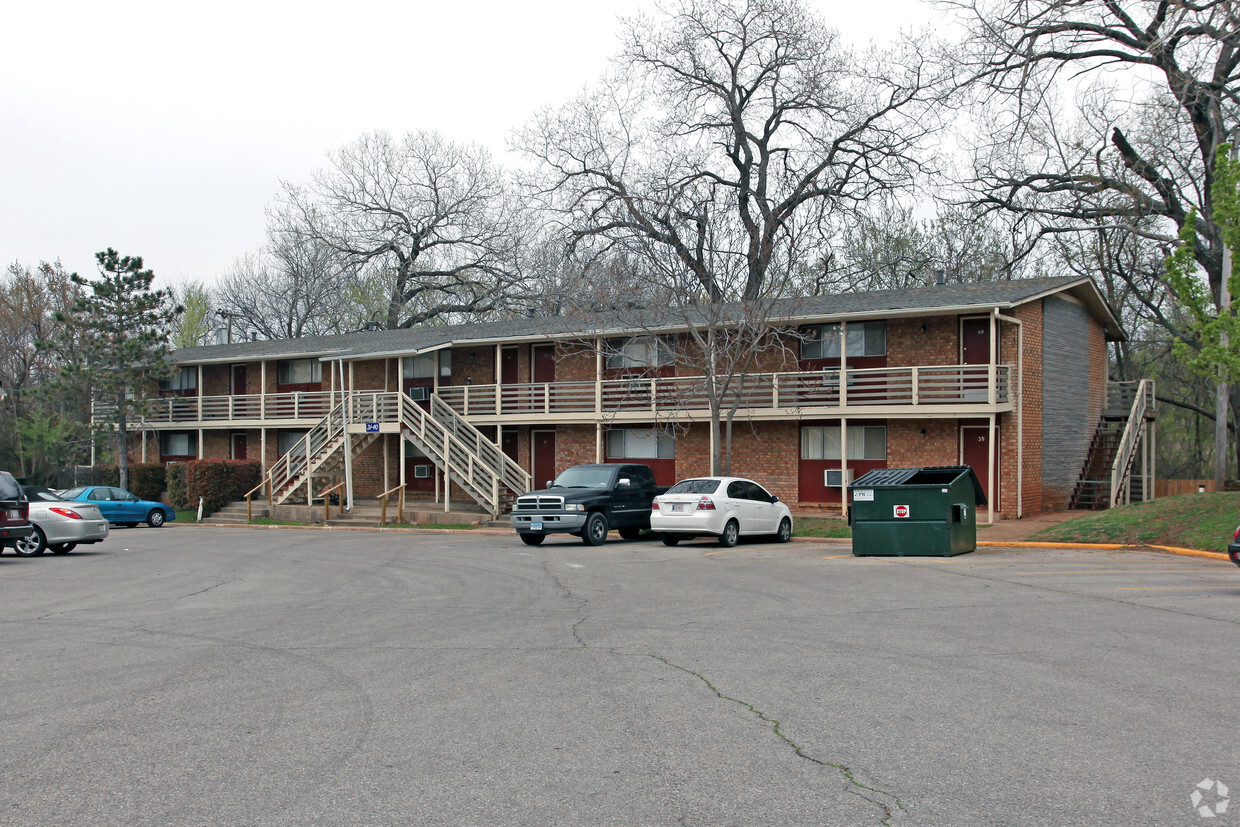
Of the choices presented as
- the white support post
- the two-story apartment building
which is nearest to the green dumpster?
the white support post

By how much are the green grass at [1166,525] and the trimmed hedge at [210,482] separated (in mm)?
27276

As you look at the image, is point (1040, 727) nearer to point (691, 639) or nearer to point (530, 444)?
point (691, 639)

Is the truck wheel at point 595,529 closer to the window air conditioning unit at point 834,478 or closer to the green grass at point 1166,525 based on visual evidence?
the window air conditioning unit at point 834,478

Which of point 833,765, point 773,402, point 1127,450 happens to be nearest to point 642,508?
point 773,402

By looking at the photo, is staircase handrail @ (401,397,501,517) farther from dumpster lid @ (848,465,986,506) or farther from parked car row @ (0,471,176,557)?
dumpster lid @ (848,465,986,506)

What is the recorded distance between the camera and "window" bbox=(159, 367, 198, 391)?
145 feet

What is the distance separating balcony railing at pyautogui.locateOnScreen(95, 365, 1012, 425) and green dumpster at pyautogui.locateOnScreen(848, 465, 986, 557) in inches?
295

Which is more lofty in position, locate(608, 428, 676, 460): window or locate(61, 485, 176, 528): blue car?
locate(608, 428, 676, 460): window

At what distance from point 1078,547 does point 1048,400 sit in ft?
32.3

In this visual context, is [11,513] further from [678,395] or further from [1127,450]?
[1127,450]

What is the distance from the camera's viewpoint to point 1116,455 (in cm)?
3147

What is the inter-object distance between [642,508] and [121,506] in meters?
18.0

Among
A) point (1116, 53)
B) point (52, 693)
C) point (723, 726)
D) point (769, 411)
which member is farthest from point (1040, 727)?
point (1116, 53)

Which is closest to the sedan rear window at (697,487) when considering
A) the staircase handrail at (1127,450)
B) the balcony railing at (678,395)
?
the balcony railing at (678,395)
